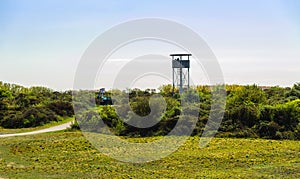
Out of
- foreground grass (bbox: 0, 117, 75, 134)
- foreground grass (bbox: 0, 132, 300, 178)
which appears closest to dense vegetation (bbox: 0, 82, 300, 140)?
foreground grass (bbox: 0, 117, 75, 134)

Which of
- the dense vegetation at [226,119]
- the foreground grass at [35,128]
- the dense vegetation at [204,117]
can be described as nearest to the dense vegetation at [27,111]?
the dense vegetation at [204,117]

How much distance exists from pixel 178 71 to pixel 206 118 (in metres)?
7.19

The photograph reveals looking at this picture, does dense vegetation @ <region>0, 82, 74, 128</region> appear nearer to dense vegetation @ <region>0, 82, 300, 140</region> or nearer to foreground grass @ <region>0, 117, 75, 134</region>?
dense vegetation @ <region>0, 82, 300, 140</region>

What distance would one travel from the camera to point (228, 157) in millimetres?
14742

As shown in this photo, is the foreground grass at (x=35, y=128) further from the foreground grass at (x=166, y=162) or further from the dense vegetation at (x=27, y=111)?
the foreground grass at (x=166, y=162)

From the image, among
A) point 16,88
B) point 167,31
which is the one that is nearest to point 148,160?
point 167,31

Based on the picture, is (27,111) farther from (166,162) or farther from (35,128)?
(166,162)

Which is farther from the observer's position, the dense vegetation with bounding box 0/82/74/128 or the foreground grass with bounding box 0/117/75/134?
the dense vegetation with bounding box 0/82/74/128

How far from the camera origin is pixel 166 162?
1396cm

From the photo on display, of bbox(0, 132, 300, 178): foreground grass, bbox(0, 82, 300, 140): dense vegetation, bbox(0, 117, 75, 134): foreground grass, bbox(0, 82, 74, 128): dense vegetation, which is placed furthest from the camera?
bbox(0, 82, 74, 128): dense vegetation

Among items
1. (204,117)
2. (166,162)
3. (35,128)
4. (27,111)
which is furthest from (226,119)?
(27,111)

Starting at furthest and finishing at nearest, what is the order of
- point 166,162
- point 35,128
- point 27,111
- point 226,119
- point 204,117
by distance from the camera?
1. point 27,111
2. point 35,128
3. point 204,117
4. point 226,119
5. point 166,162

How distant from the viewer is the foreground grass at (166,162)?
11.9m

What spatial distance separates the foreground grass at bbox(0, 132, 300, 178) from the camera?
11.9 metres
